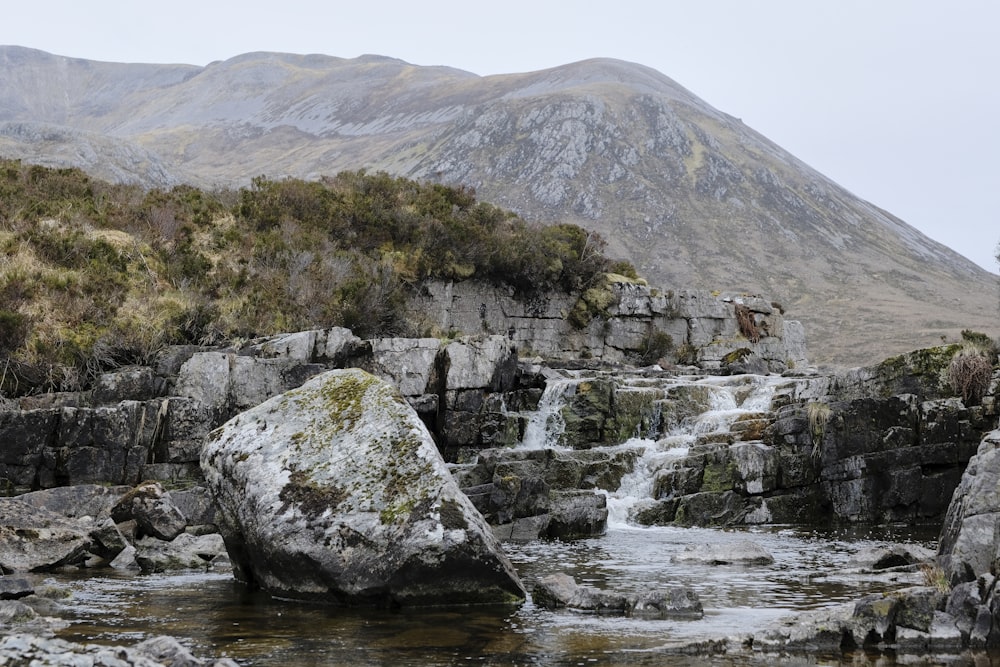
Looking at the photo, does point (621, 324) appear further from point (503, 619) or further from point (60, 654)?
point (60, 654)

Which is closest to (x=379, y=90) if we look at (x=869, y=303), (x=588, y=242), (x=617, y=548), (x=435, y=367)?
(x=869, y=303)

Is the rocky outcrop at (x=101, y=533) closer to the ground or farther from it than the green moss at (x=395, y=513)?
closer to the ground

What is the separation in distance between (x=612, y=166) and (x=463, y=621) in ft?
297

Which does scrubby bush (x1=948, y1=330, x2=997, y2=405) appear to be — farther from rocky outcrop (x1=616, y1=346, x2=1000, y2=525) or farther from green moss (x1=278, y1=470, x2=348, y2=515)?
green moss (x1=278, y1=470, x2=348, y2=515)

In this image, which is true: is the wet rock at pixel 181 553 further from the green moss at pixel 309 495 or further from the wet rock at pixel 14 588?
the green moss at pixel 309 495

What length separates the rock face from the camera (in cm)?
907

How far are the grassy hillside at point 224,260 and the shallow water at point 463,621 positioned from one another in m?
12.7

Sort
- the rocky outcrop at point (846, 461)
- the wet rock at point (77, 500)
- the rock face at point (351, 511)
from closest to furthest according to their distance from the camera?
the rock face at point (351, 511) → the wet rock at point (77, 500) → the rocky outcrop at point (846, 461)

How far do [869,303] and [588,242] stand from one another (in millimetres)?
45004

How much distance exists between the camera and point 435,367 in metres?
25.2

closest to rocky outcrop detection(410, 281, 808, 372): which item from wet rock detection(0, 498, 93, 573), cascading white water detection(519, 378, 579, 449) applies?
cascading white water detection(519, 378, 579, 449)

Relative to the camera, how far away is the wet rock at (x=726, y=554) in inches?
517

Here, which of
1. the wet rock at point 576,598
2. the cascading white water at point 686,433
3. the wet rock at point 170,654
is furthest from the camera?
the cascading white water at point 686,433

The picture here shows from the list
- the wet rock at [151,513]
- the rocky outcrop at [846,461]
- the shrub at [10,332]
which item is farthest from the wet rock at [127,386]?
the rocky outcrop at [846,461]
